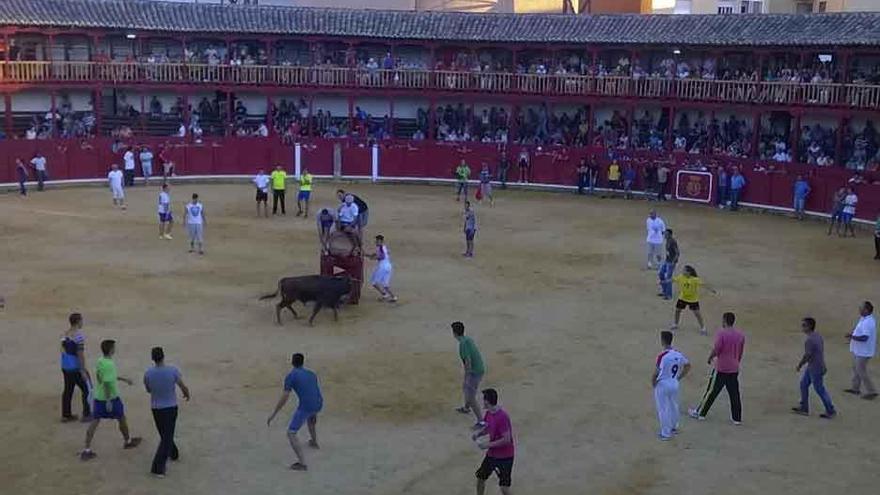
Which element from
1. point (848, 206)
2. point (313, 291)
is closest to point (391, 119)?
point (848, 206)

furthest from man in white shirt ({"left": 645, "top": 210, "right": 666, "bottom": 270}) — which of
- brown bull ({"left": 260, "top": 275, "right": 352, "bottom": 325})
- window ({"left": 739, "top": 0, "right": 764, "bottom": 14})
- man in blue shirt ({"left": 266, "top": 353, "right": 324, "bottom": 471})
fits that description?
window ({"left": 739, "top": 0, "right": 764, "bottom": 14})

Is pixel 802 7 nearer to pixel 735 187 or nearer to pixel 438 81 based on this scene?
pixel 438 81

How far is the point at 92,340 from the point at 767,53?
2821 centimetres

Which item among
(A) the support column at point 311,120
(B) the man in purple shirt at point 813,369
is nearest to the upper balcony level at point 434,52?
(A) the support column at point 311,120

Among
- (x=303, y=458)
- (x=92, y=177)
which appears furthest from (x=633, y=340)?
(x=92, y=177)

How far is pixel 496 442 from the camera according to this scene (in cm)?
1001

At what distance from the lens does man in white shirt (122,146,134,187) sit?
35.3m

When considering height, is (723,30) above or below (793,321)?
above

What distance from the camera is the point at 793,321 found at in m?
18.9

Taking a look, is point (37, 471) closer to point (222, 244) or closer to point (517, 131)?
point (222, 244)

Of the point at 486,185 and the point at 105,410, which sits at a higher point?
the point at 486,185

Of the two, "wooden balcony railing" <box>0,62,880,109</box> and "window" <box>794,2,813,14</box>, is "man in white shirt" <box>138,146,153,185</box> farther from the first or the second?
"window" <box>794,2,813,14</box>

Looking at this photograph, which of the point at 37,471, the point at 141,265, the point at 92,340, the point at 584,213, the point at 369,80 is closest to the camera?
the point at 37,471

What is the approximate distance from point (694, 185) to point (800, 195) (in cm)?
439
